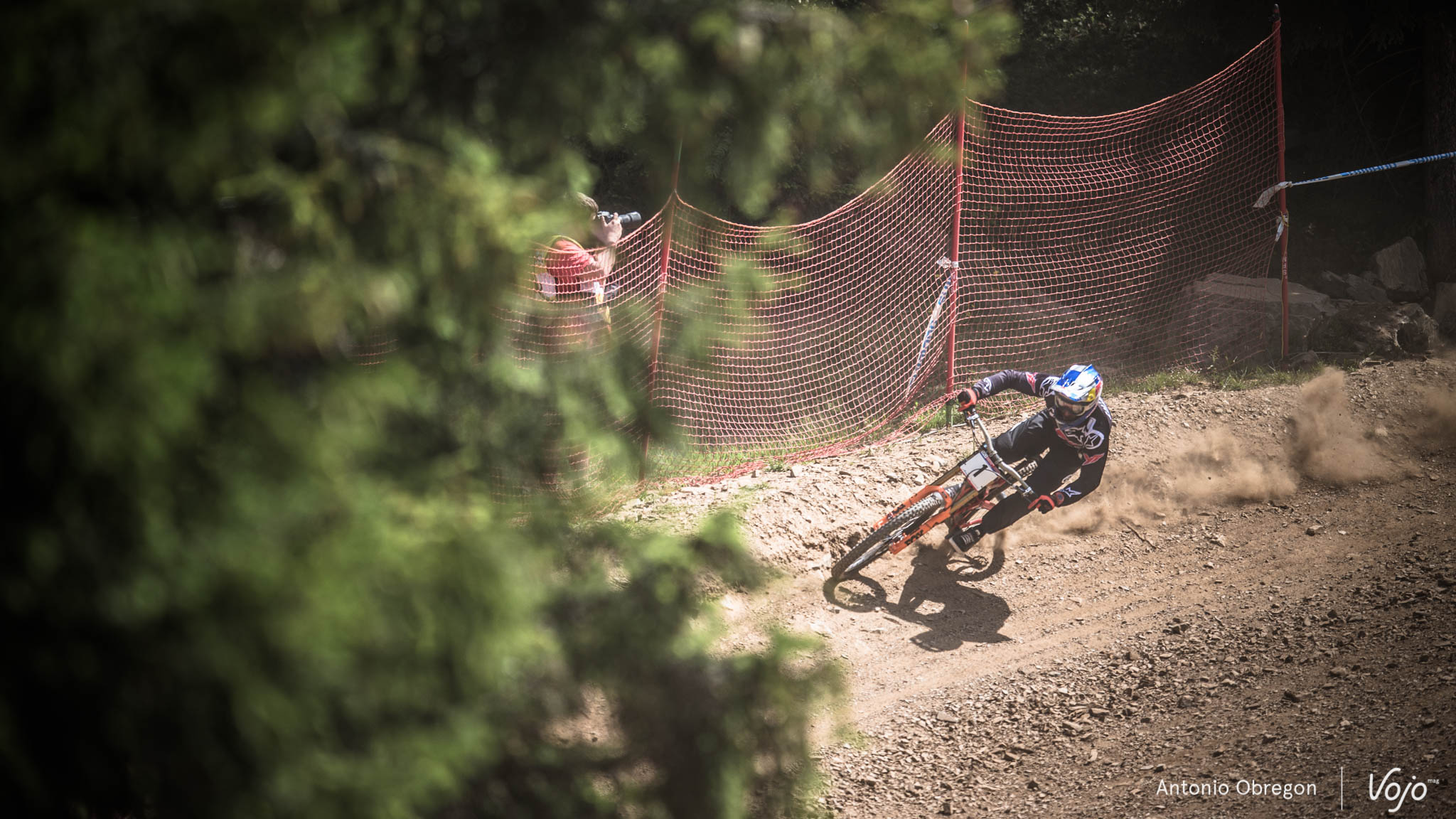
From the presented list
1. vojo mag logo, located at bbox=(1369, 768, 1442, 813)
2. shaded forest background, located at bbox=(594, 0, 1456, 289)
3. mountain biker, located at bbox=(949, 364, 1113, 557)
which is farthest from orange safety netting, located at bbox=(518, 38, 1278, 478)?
vojo mag logo, located at bbox=(1369, 768, 1442, 813)

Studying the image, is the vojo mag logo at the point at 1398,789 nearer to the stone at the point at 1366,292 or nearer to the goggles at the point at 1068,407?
the goggles at the point at 1068,407

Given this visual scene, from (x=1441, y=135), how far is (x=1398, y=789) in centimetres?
1098

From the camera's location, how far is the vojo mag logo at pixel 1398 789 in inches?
182

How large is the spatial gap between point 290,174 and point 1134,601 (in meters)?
7.07

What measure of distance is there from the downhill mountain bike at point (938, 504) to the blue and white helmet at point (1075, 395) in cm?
61

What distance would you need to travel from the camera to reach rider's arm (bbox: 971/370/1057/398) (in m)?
7.46

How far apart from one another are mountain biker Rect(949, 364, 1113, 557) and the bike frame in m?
0.12

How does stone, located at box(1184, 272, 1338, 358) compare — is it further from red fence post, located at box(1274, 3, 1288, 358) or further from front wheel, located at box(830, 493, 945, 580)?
front wheel, located at box(830, 493, 945, 580)

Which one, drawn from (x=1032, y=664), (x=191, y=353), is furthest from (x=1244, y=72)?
(x=191, y=353)

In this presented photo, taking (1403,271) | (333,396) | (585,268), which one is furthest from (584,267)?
(1403,271)

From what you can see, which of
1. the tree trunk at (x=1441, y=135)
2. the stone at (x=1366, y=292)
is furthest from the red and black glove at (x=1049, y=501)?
the tree trunk at (x=1441, y=135)

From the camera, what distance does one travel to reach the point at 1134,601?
285 inches

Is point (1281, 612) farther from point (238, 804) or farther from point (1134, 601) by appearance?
point (238, 804)

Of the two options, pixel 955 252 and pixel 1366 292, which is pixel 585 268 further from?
pixel 1366 292
